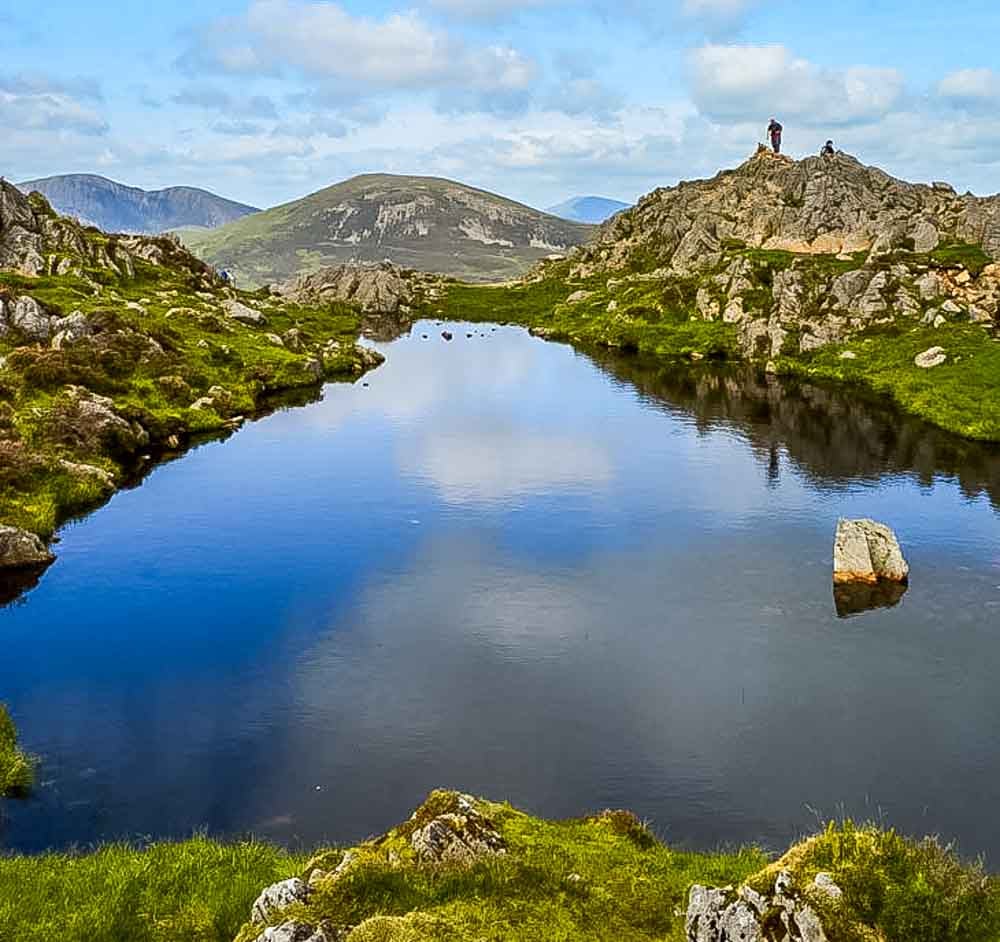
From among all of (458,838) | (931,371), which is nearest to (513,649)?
(458,838)

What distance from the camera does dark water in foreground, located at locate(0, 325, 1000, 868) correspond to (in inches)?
1320

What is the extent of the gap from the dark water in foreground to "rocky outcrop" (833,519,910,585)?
1.58 meters

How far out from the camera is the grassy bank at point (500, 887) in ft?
52.2

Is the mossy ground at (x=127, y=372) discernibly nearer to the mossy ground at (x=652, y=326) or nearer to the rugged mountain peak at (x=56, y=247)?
the rugged mountain peak at (x=56, y=247)

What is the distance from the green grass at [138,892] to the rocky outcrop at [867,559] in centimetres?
3806

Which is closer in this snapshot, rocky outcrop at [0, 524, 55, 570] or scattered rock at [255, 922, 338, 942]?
scattered rock at [255, 922, 338, 942]

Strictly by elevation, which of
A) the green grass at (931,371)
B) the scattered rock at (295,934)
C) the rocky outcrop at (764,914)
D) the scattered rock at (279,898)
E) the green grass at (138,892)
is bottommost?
the green grass at (138,892)

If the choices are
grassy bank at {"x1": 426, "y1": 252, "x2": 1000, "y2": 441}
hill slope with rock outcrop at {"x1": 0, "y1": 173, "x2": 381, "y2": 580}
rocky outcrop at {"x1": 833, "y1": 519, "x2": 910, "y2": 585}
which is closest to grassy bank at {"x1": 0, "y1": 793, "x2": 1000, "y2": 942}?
rocky outcrop at {"x1": 833, "y1": 519, "x2": 910, "y2": 585}

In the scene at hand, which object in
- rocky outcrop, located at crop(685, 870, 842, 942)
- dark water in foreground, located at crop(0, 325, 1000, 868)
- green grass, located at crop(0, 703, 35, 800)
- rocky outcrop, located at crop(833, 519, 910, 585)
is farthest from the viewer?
rocky outcrop, located at crop(833, 519, 910, 585)

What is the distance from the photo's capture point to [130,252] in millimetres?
180875

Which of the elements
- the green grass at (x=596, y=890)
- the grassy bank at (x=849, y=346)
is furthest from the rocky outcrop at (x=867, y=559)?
the grassy bank at (x=849, y=346)

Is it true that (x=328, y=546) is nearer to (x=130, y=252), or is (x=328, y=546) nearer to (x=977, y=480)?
(x=977, y=480)

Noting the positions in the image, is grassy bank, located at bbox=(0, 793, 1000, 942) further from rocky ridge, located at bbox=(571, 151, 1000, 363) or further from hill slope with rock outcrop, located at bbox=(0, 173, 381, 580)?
rocky ridge, located at bbox=(571, 151, 1000, 363)

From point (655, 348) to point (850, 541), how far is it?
103008 millimetres
